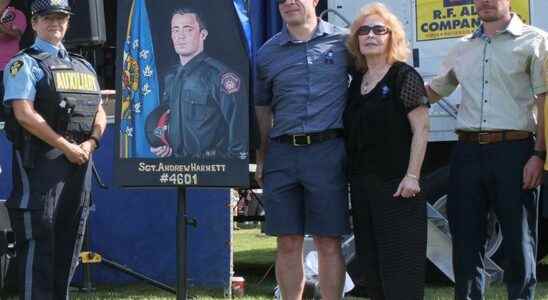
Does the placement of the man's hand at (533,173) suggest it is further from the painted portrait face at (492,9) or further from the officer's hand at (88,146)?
the officer's hand at (88,146)

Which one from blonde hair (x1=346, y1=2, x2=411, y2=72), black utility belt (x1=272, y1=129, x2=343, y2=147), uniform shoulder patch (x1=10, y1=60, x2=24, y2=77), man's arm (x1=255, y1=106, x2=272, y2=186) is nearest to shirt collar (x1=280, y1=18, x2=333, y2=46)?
blonde hair (x1=346, y1=2, x2=411, y2=72)

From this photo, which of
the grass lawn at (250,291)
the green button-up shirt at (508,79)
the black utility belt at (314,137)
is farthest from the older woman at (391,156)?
the grass lawn at (250,291)

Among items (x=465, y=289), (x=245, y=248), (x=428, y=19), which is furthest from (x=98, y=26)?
(x=245, y=248)

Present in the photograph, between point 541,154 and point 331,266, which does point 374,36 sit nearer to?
point 541,154

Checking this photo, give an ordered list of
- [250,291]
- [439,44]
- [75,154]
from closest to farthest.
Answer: [75,154]
[439,44]
[250,291]

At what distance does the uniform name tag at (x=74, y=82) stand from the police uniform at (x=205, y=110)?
17.5 inches

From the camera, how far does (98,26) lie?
271 inches

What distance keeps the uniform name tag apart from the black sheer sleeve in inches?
65.4

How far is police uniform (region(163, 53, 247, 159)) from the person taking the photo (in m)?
5.56

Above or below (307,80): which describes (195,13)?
above

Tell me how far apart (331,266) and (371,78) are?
101 cm

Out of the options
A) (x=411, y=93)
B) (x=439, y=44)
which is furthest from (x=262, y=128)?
(x=439, y=44)

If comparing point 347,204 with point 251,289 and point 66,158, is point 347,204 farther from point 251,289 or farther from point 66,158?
point 251,289

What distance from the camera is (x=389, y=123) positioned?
17.6 feet
